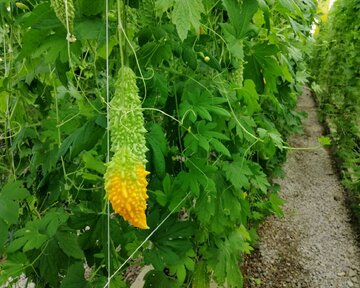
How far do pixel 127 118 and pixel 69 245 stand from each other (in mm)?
724

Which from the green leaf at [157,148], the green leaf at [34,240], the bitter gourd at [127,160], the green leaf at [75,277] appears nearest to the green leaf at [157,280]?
the green leaf at [75,277]

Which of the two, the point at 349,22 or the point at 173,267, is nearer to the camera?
the point at 173,267

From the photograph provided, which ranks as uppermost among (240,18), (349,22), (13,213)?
(240,18)

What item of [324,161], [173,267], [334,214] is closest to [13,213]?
[173,267]

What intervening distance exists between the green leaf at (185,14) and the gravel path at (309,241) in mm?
2310

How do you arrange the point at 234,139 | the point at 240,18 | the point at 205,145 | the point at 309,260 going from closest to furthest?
the point at 240,18 < the point at 205,145 < the point at 234,139 < the point at 309,260

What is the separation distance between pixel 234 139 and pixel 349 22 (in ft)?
14.1

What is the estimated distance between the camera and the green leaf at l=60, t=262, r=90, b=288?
4.10ft

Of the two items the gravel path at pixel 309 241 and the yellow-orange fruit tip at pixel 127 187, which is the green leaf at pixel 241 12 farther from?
the gravel path at pixel 309 241

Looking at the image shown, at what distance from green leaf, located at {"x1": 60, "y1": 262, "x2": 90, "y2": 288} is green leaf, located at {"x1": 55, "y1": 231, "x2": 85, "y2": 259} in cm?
3

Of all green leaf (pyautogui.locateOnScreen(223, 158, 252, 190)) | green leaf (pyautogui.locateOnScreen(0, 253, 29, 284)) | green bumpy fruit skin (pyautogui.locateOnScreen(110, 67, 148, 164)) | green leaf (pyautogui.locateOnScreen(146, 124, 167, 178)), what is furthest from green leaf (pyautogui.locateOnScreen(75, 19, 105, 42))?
green leaf (pyautogui.locateOnScreen(0, 253, 29, 284))

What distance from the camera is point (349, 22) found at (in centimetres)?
502

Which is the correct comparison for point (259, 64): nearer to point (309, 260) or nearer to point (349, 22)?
point (309, 260)

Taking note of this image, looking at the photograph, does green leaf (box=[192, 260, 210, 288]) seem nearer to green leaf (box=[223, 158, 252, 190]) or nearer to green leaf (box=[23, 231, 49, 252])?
green leaf (box=[223, 158, 252, 190])
